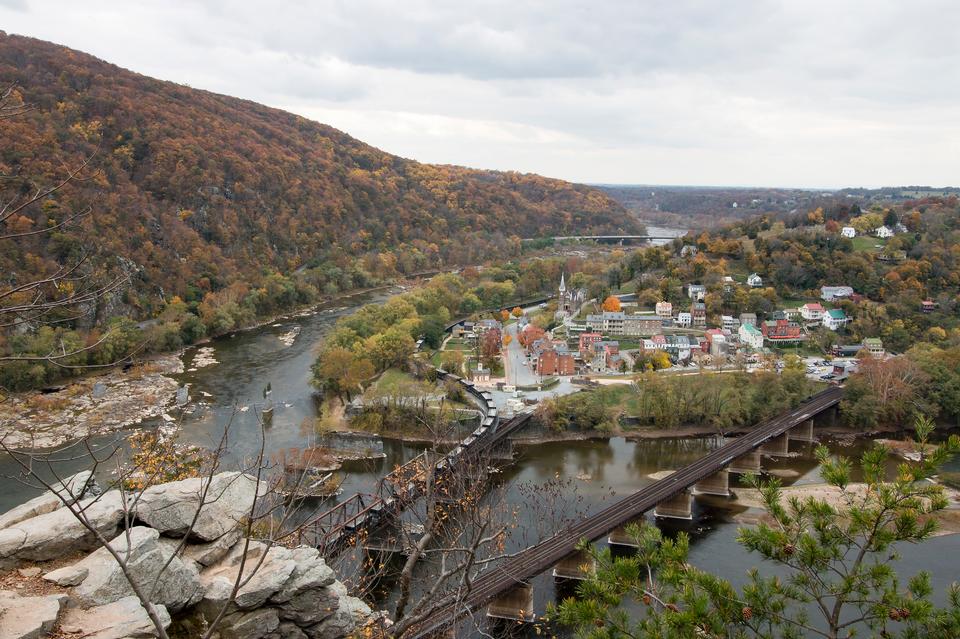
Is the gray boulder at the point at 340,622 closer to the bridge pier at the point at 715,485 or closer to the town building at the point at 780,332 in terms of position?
the bridge pier at the point at 715,485

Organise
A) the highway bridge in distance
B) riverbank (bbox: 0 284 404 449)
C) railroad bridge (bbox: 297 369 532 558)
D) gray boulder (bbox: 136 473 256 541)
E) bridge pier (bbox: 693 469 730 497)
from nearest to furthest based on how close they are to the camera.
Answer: gray boulder (bbox: 136 473 256 541) → railroad bridge (bbox: 297 369 532 558) → bridge pier (bbox: 693 469 730 497) → riverbank (bbox: 0 284 404 449) → the highway bridge in distance

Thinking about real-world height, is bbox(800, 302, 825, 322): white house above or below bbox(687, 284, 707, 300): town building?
below

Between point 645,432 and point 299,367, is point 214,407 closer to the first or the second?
point 299,367

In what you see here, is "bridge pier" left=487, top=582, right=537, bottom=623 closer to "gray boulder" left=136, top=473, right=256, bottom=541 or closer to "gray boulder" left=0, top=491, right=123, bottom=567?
"gray boulder" left=136, top=473, right=256, bottom=541

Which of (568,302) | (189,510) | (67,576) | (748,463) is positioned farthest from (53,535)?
(568,302)

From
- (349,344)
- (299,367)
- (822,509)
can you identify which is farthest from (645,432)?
(822,509)

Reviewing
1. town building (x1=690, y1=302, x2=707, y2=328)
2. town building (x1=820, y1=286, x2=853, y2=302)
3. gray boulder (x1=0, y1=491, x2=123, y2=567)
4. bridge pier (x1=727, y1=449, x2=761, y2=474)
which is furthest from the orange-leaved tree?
gray boulder (x1=0, y1=491, x2=123, y2=567)

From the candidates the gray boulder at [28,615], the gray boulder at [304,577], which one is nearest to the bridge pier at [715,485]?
the gray boulder at [304,577]

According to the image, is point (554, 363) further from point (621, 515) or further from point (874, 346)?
point (874, 346)
